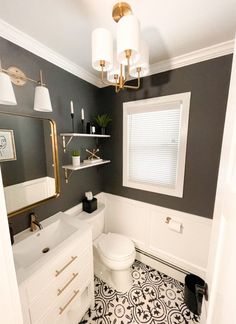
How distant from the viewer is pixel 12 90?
102cm

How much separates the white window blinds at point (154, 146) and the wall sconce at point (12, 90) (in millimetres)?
986

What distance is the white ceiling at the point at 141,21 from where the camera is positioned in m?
0.88

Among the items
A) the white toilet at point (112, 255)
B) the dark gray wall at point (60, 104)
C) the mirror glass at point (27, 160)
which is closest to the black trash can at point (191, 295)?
the white toilet at point (112, 255)

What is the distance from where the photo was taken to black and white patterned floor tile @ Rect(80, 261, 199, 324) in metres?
1.34

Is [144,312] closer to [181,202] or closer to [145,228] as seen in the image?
[145,228]

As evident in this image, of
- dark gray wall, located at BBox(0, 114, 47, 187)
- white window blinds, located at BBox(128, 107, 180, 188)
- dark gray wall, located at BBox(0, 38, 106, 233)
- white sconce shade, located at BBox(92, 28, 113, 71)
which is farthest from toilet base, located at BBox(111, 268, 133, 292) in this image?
white sconce shade, located at BBox(92, 28, 113, 71)

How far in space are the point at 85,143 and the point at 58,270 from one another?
128 cm

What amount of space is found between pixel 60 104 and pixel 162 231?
6.15ft

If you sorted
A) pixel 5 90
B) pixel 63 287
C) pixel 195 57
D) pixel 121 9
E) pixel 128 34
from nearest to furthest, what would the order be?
pixel 128 34
pixel 121 9
pixel 5 90
pixel 63 287
pixel 195 57

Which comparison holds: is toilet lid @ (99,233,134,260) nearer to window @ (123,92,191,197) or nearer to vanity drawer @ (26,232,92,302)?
vanity drawer @ (26,232,92,302)

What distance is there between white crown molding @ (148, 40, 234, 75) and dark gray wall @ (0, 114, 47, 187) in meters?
1.33

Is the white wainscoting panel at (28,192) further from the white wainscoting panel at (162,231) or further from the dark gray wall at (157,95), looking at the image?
the white wainscoting panel at (162,231)

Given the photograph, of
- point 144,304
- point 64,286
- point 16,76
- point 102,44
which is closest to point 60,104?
point 16,76

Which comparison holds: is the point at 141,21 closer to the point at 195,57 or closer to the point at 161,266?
the point at 195,57
